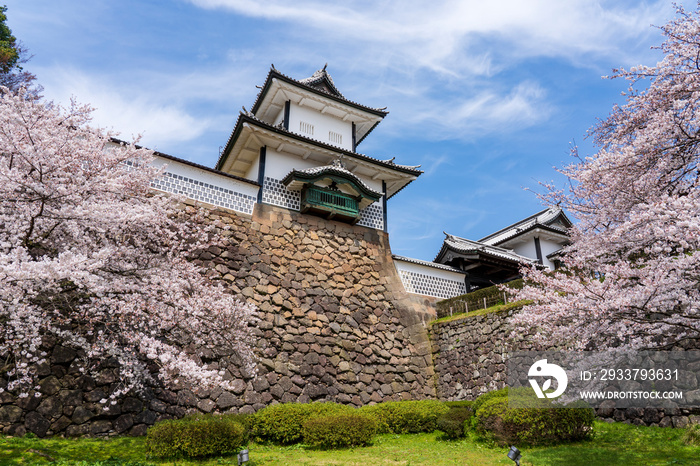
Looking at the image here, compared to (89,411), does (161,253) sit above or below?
above

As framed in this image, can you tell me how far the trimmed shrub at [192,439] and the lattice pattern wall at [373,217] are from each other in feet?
35.1

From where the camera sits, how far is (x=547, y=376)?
36.4 ft

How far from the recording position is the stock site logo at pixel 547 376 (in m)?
9.88

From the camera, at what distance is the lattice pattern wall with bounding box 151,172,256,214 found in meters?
14.0

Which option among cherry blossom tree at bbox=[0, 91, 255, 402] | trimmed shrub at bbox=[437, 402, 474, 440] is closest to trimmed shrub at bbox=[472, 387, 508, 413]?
trimmed shrub at bbox=[437, 402, 474, 440]

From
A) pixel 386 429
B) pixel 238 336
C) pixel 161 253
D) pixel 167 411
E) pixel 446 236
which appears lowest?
pixel 386 429

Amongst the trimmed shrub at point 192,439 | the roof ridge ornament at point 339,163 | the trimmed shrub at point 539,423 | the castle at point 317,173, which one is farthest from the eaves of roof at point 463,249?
the trimmed shrub at point 192,439

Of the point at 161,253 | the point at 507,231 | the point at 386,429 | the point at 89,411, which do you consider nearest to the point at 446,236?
the point at 507,231

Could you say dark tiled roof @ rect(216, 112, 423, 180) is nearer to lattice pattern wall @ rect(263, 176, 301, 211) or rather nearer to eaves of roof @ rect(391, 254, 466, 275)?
lattice pattern wall @ rect(263, 176, 301, 211)

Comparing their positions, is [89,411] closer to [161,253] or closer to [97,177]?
[161,253]

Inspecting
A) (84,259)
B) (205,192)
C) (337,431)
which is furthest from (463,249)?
→ (84,259)

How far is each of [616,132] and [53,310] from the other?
11012mm

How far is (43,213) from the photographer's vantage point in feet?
24.3

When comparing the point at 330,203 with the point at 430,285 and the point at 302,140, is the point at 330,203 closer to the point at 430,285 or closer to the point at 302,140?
the point at 302,140
